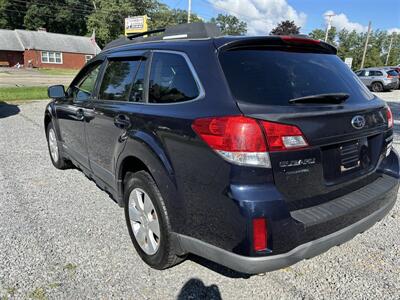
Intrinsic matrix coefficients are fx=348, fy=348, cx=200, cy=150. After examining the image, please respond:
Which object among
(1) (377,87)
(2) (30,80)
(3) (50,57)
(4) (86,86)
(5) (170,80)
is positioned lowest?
(3) (50,57)

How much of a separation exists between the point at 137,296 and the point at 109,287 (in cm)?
25

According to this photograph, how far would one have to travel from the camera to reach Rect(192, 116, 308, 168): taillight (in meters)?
2.06

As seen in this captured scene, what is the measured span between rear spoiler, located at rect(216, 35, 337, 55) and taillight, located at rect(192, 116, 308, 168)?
618 millimetres

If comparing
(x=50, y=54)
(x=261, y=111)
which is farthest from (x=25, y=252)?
A: (x=50, y=54)

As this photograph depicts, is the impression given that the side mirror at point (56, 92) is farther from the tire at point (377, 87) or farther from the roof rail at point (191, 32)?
the tire at point (377, 87)

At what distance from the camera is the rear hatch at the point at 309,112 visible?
2141mm

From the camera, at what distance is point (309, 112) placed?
2215 millimetres

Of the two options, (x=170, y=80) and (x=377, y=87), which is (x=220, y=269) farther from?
(x=377, y=87)

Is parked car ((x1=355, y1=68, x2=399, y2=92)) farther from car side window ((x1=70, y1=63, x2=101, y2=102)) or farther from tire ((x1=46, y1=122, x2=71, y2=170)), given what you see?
car side window ((x1=70, y1=63, x2=101, y2=102))

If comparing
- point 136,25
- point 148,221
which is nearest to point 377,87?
point 136,25

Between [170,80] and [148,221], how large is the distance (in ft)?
3.77

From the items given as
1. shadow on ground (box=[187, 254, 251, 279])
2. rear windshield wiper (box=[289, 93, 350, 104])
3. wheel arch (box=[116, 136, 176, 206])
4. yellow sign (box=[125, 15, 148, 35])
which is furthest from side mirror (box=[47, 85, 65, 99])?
yellow sign (box=[125, 15, 148, 35])

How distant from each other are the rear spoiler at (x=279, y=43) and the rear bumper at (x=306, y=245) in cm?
119

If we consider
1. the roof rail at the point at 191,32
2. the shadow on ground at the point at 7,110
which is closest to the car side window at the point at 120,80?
the roof rail at the point at 191,32
